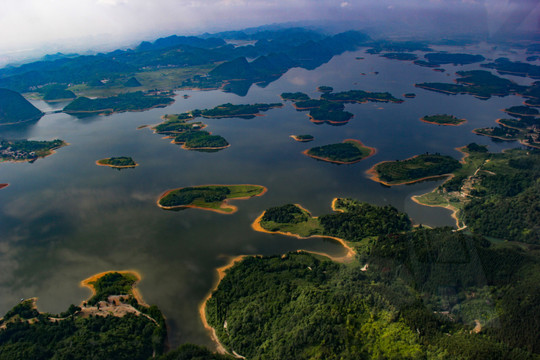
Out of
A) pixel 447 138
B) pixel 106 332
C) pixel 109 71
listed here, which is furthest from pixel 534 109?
pixel 109 71

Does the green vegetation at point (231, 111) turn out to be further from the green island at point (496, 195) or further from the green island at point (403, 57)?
the green island at point (403, 57)

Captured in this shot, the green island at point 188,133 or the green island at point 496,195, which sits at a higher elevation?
the green island at point 188,133

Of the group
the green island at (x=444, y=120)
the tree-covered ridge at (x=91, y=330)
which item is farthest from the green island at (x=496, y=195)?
the tree-covered ridge at (x=91, y=330)

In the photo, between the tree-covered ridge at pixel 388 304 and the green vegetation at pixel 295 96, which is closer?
the tree-covered ridge at pixel 388 304

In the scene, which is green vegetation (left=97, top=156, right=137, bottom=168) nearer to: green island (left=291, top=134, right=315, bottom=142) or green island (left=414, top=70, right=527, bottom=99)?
green island (left=291, top=134, right=315, bottom=142)

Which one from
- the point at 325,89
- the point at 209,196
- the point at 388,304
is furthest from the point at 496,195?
the point at 325,89

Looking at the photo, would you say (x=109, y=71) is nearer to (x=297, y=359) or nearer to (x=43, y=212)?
(x=43, y=212)

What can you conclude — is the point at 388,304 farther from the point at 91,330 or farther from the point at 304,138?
the point at 304,138
